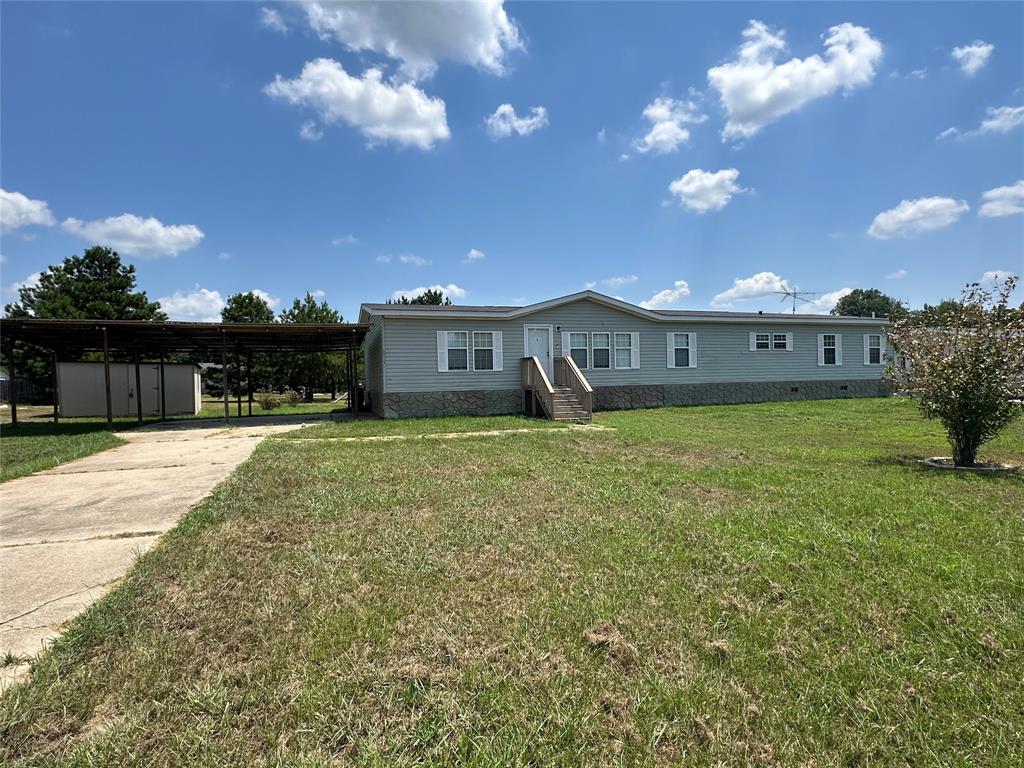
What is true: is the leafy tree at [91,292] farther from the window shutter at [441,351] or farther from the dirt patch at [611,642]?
the dirt patch at [611,642]

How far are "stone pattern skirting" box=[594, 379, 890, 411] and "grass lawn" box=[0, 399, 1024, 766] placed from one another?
1120cm

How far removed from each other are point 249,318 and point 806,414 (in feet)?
92.2

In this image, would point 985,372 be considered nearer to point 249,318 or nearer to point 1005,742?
point 1005,742

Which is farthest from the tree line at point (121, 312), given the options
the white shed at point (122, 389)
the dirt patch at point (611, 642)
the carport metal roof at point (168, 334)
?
the dirt patch at point (611, 642)

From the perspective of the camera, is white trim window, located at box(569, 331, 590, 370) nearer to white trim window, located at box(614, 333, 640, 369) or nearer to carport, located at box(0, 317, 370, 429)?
white trim window, located at box(614, 333, 640, 369)

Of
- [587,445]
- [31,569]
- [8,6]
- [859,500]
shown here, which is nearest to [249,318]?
[8,6]

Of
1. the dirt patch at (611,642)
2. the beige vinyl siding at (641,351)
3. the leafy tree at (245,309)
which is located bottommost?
the dirt patch at (611,642)

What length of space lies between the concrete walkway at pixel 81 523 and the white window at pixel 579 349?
9889mm

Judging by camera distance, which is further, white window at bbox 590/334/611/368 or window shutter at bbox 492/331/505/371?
white window at bbox 590/334/611/368

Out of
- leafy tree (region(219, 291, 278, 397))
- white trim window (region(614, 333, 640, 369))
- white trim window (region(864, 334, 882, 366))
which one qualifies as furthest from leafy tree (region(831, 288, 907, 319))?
leafy tree (region(219, 291, 278, 397))

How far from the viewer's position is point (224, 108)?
1215cm

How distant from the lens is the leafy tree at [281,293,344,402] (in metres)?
25.6

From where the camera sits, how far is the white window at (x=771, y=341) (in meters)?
17.8

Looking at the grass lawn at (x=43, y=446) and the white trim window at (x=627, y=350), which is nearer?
the grass lawn at (x=43, y=446)
